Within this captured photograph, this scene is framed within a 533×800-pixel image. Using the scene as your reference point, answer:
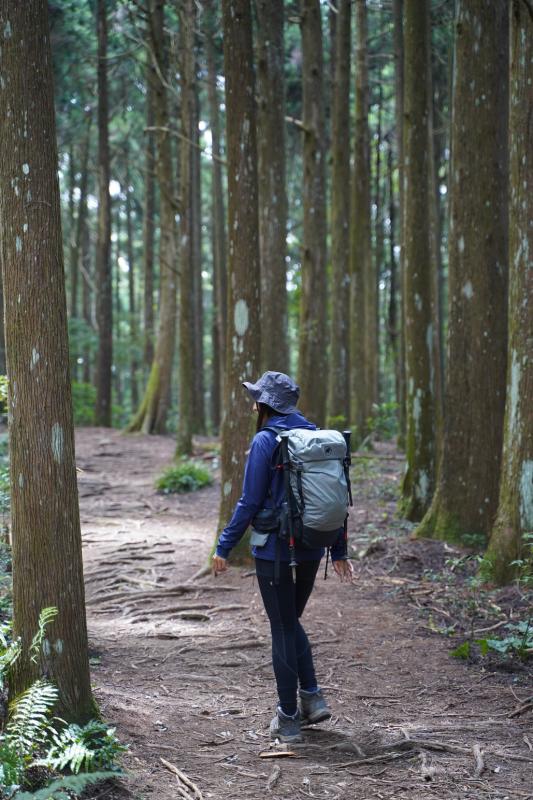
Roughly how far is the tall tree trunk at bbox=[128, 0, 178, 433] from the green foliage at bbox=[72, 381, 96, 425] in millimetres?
5715

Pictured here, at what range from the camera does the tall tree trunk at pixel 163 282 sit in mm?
19000

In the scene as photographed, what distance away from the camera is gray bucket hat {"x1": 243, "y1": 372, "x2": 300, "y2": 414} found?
5.08m

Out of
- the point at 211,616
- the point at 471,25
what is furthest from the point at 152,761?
the point at 471,25

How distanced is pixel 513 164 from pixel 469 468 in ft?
11.1

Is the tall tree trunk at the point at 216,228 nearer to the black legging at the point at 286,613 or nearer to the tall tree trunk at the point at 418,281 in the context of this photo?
the tall tree trunk at the point at 418,281

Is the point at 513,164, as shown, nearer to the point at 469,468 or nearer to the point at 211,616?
the point at 469,468

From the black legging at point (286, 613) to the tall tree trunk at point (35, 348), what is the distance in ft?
3.98

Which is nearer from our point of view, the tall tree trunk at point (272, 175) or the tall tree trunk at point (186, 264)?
the tall tree trunk at point (272, 175)

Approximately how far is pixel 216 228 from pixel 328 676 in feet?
62.2

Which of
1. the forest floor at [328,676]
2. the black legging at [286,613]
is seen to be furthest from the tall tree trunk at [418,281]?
the black legging at [286,613]

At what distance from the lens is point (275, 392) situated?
16.7 feet

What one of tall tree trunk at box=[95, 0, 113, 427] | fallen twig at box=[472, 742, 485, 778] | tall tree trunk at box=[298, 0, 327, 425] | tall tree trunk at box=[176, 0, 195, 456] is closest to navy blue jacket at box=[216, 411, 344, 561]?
fallen twig at box=[472, 742, 485, 778]

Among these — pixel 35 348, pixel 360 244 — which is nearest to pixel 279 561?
pixel 35 348

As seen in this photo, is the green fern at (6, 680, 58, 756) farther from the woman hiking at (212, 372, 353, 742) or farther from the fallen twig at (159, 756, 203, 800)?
the woman hiking at (212, 372, 353, 742)
